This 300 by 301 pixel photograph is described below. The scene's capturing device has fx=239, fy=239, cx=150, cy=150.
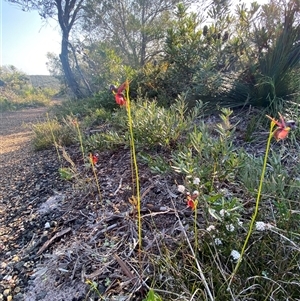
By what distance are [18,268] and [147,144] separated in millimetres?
1093

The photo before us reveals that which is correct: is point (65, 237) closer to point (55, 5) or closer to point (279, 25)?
point (279, 25)

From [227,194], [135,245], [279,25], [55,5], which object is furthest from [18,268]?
[55,5]

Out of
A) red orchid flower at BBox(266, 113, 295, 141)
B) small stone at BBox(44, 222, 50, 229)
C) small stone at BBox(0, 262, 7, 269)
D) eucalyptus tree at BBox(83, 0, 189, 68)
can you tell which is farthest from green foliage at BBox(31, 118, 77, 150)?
eucalyptus tree at BBox(83, 0, 189, 68)

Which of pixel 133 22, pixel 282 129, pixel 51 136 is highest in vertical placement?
pixel 133 22

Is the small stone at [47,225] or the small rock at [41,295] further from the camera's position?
the small stone at [47,225]

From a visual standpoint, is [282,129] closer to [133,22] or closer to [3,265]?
[3,265]

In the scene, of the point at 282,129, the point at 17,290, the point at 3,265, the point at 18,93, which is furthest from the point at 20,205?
the point at 18,93

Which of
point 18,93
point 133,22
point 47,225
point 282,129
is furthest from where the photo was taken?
point 18,93

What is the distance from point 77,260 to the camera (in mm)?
1044

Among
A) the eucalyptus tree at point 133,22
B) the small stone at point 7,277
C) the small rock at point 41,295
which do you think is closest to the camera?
the small rock at point 41,295

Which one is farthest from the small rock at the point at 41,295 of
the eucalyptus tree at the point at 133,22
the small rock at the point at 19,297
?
the eucalyptus tree at the point at 133,22

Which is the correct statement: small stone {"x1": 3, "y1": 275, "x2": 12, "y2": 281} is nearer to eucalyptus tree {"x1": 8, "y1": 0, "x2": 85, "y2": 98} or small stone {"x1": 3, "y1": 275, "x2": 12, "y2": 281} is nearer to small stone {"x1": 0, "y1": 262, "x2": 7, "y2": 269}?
small stone {"x1": 0, "y1": 262, "x2": 7, "y2": 269}

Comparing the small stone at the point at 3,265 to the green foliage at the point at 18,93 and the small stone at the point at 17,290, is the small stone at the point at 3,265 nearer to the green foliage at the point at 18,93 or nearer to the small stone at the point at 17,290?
the small stone at the point at 17,290

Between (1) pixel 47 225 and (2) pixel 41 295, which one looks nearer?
(2) pixel 41 295
